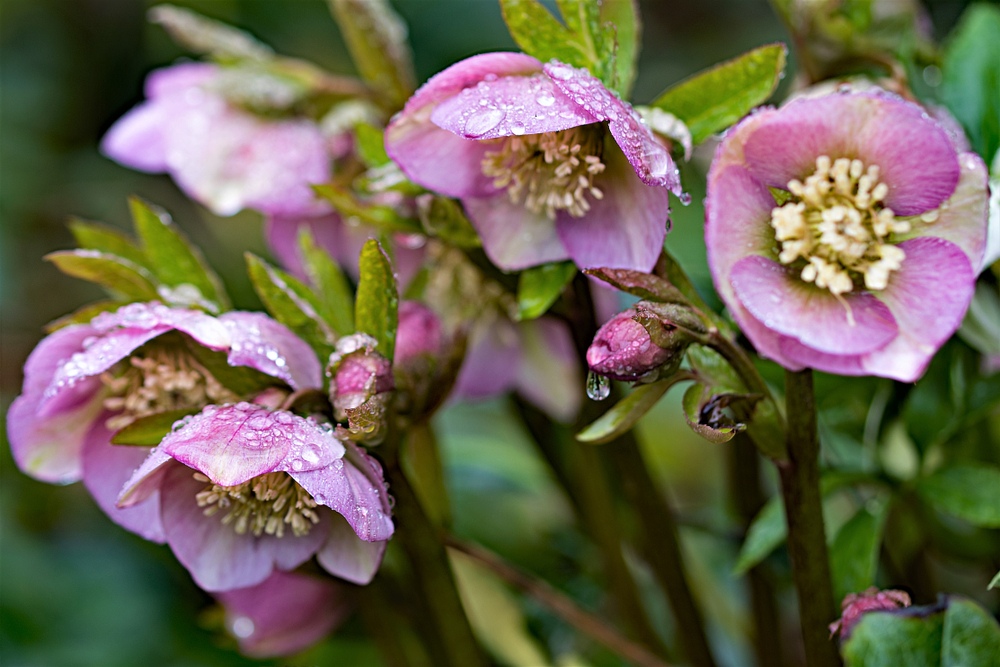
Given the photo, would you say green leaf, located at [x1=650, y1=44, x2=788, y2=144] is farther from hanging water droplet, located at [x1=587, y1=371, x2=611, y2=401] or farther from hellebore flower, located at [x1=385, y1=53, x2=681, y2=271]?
hanging water droplet, located at [x1=587, y1=371, x2=611, y2=401]

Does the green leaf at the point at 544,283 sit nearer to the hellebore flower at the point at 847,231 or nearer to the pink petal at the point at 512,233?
the pink petal at the point at 512,233

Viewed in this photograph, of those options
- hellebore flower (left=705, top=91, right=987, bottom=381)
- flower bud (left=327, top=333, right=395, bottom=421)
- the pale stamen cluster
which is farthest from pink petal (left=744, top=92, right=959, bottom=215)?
the pale stamen cluster

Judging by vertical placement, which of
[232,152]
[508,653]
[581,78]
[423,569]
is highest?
[581,78]

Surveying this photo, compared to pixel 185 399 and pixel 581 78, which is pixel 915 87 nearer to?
pixel 581 78

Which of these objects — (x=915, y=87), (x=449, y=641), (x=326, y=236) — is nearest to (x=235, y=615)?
(x=449, y=641)

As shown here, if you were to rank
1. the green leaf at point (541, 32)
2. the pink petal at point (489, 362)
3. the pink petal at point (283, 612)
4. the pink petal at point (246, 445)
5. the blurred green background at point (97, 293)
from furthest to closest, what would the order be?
the blurred green background at point (97, 293), the pink petal at point (489, 362), the pink petal at point (283, 612), the green leaf at point (541, 32), the pink petal at point (246, 445)

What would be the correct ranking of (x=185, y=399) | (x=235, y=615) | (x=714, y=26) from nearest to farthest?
(x=185, y=399) → (x=235, y=615) → (x=714, y=26)

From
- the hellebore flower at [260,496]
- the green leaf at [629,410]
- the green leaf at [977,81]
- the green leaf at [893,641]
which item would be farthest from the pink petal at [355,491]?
the green leaf at [977,81]

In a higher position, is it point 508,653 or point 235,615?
point 235,615
